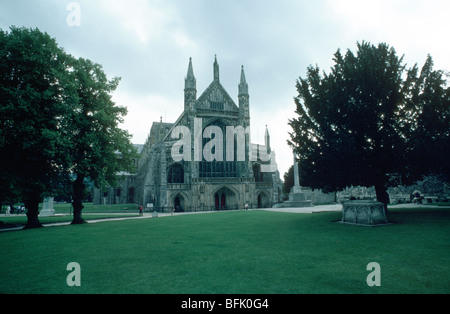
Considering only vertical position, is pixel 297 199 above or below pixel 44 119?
below

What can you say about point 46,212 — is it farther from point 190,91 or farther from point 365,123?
point 365,123

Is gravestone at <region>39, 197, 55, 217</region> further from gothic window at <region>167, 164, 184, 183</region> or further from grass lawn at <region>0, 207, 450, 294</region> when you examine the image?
grass lawn at <region>0, 207, 450, 294</region>

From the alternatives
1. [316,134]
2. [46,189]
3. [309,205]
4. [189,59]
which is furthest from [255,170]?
[46,189]

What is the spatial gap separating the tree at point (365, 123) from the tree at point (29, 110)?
1606 centimetres

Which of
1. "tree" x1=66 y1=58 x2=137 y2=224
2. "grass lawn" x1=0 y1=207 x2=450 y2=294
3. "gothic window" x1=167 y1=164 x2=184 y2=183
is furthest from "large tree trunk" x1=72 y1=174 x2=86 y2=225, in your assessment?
"gothic window" x1=167 y1=164 x2=184 y2=183

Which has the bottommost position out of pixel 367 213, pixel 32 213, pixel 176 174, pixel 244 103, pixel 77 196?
pixel 32 213

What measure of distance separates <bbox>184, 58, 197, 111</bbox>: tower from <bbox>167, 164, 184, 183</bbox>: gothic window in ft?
32.3

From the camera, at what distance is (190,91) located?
4266 cm

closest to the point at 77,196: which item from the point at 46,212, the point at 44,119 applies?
the point at 44,119

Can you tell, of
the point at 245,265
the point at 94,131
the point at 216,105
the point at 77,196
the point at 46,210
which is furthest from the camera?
the point at 216,105

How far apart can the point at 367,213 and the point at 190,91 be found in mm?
35657

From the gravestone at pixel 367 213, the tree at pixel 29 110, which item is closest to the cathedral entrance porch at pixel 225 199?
the tree at pixel 29 110

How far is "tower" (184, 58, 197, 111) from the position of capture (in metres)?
42.2

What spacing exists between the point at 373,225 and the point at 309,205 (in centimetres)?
2483
